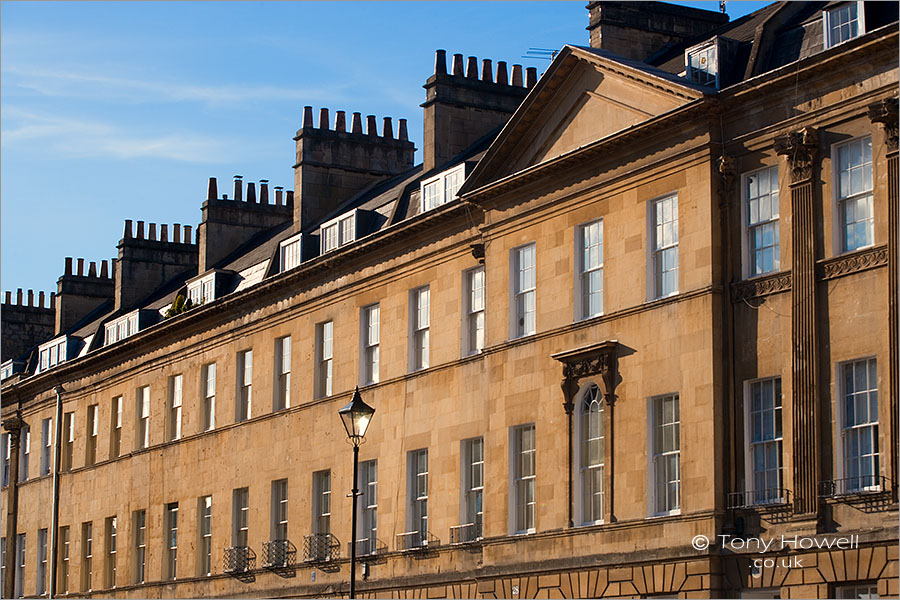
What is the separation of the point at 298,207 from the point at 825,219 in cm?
2571

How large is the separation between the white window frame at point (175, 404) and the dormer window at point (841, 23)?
93.8ft

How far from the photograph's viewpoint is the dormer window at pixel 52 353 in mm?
65081

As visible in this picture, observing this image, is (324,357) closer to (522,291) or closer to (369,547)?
(369,547)

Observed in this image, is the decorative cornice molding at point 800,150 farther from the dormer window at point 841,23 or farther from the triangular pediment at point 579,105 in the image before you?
the triangular pediment at point 579,105

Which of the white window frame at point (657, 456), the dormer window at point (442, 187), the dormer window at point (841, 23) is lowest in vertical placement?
the white window frame at point (657, 456)

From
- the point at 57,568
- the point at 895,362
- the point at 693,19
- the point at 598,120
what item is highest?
the point at 693,19

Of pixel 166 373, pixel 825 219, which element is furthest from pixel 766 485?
pixel 166 373

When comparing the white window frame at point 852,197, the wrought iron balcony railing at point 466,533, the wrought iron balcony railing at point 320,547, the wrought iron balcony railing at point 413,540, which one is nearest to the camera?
the white window frame at point 852,197

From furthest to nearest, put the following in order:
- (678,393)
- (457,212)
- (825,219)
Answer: (457,212) → (678,393) → (825,219)

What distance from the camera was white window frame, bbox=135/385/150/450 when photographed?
5616 centimetres

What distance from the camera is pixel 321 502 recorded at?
4475 cm

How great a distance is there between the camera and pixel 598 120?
34875 mm

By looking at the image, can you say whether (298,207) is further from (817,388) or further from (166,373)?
(817,388)

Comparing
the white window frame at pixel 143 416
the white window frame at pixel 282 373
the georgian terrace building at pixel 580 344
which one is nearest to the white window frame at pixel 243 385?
the georgian terrace building at pixel 580 344
